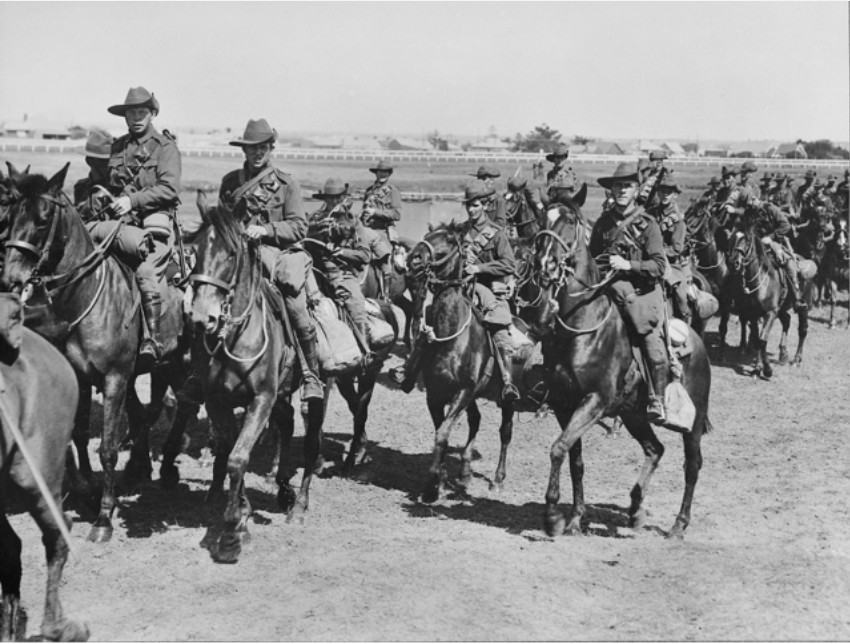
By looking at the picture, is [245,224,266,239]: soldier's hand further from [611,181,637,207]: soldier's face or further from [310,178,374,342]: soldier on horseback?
[611,181,637,207]: soldier's face

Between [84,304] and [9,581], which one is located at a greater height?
[84,304]

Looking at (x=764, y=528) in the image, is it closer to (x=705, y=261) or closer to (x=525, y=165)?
(x=705, y=261)

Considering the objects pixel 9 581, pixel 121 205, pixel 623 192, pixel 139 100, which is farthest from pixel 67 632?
pixel 623 192

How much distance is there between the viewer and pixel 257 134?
10.3m

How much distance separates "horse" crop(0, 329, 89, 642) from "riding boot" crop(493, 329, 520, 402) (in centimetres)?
602

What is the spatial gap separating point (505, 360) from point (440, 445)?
1.61 metres

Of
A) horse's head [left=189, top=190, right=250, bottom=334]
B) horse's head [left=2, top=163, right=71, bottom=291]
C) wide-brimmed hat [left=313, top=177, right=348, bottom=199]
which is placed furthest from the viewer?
wide-brimmed hat [left=313, top=177, right=348, bottom=199]

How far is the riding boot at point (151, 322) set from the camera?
10.2 metres

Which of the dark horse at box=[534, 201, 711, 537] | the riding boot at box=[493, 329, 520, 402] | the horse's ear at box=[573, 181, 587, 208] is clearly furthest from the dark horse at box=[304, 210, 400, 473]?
the horse's ear at box=[573, 181, 587, 208]

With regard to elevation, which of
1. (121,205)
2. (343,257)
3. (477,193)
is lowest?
(343,257)

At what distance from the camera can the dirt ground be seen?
26.0 ft

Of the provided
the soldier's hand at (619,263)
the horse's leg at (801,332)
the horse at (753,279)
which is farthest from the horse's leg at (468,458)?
the horse's leg at (801,332)

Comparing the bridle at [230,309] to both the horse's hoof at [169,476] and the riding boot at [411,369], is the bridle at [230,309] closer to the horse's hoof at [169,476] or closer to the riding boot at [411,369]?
the horse's hoof at [169,476]

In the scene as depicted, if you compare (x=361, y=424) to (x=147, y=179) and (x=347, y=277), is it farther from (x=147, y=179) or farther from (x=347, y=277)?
(x=147, y=179)
